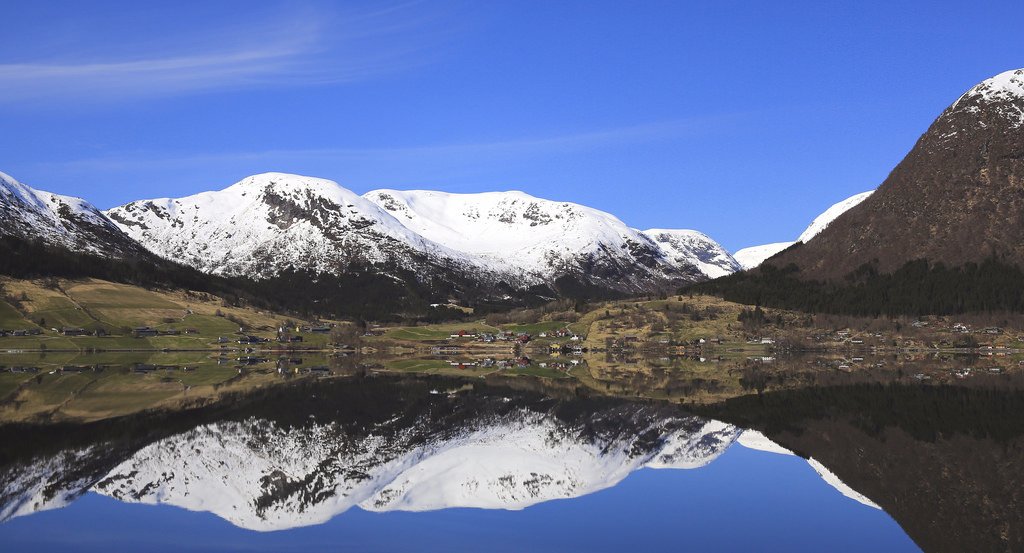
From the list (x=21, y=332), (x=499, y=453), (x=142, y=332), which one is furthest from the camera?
(x=142, y=332)

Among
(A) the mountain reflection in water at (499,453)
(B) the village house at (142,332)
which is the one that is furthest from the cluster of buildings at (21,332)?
(A) the mountain reflection in water at (499,453)

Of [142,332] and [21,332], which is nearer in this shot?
[21,332]

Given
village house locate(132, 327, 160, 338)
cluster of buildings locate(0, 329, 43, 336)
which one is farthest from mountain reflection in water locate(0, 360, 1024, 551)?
village house locate(132, 327, 160, 338)

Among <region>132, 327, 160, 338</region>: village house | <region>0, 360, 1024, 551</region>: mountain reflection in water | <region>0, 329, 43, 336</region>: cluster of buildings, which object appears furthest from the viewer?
<region>132, 327, 160, 338</region>: village house

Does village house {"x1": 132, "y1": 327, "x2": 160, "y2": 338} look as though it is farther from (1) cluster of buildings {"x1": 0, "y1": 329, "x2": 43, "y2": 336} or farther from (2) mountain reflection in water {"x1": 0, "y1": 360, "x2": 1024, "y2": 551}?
(2) mountain reflection in water {"x1": 0, "y1": 360, "x2": 1024, "y2": 551}

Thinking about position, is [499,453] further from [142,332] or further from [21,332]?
[142,332]

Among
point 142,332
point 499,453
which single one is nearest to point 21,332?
point 142,332

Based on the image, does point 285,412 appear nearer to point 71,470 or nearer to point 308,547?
point 71,470

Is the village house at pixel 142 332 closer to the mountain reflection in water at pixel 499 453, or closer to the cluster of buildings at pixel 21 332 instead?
the cluster of buildings at pixel 21 332

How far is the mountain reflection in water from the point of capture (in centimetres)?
3875

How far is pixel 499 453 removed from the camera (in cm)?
5647

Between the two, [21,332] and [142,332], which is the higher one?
[21,332]

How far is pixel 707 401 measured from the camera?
82.6 metres

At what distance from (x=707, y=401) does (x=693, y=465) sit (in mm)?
34343
